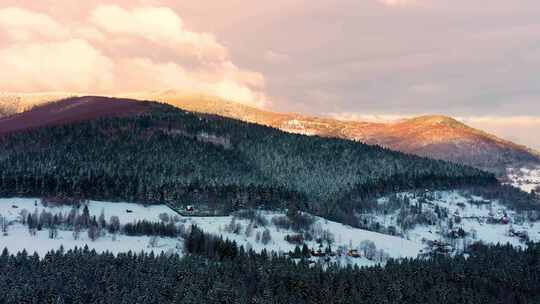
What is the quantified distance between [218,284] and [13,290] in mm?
58837

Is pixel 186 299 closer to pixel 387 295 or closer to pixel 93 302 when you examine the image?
pixel 93 302

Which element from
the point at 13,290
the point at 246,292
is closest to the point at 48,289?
the point at 13,290

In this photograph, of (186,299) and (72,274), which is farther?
(72,274)

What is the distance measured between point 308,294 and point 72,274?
7342 cm

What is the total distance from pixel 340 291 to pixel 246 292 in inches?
1147

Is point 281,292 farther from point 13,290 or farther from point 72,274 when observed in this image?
point 13,290

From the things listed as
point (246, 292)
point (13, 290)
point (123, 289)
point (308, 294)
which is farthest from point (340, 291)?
point (13, 290)

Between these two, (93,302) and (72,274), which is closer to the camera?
(93,302)

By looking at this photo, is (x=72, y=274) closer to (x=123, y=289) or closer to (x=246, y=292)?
(x=123, y=289)

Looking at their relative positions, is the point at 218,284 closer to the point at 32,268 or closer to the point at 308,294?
the point at 308,294

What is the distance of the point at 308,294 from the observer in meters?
197

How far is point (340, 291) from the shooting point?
193 m

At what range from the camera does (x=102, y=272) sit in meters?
197

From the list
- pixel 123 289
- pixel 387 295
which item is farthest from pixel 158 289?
pixel 387 295
